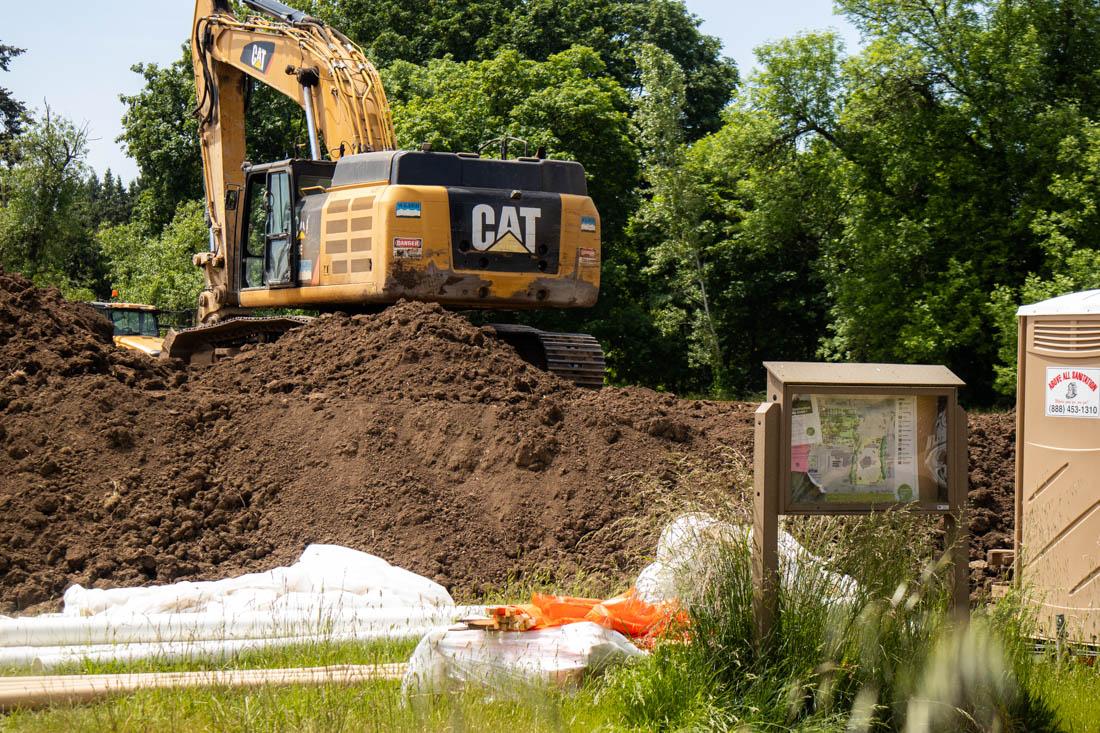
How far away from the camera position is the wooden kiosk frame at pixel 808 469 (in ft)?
16.4

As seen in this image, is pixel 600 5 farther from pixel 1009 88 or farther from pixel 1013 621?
pixel 1013 621

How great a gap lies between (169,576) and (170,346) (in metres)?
8.32

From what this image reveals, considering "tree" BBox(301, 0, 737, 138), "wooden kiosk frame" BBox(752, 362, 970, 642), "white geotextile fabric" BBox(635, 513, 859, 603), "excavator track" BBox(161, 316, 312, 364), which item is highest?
"tree" BBox(301, 0, 737, 138)

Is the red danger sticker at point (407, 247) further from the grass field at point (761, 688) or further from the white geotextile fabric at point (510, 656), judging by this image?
the grass field at point (761, 688)

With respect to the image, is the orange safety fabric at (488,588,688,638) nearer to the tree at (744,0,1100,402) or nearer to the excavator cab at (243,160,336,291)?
the excavator cab at (243,160,336,291)

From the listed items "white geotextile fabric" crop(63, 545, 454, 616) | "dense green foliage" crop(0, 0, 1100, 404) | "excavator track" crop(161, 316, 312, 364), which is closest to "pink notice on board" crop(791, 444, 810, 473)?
"white geotextile fabric" crop(63, 545, 454, 616)

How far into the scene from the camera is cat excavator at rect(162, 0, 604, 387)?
43.4ft

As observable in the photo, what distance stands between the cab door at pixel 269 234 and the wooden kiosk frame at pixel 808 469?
395 inches

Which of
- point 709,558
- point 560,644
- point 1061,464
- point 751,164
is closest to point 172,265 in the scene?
point 751,164

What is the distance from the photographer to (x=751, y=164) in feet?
87.5

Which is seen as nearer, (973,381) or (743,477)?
(743,477)

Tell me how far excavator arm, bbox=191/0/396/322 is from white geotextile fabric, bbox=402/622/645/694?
10.3 meters

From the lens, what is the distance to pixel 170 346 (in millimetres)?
15758

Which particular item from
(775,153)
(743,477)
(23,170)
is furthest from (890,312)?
(23,170)
